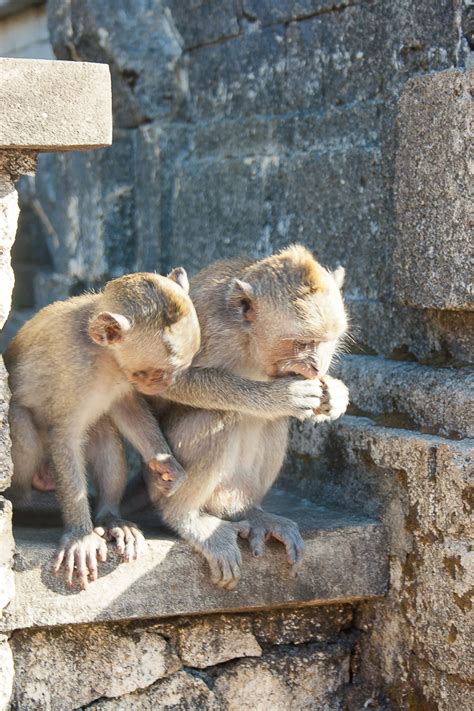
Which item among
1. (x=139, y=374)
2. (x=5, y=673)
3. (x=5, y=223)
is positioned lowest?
(x=5, y=673)

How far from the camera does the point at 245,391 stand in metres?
4.31

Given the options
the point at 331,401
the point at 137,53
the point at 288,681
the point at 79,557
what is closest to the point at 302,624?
the point at 288,681

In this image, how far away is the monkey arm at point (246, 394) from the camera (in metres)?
4.26

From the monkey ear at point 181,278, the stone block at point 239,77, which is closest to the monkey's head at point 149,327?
the monkey ear at point 181,278

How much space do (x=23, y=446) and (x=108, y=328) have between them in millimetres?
555

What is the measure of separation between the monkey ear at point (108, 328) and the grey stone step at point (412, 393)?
1.14 m

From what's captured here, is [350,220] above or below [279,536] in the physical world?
above

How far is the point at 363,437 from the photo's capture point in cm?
463

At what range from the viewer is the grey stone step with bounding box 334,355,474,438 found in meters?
4.26

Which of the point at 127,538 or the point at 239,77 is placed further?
the point at 239,77

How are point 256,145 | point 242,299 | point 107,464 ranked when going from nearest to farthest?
point 242,299 → point 107,464 → point 256,145

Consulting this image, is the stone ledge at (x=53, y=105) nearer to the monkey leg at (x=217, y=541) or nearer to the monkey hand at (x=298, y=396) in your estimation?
the monkey hand at (x=298, y=396)

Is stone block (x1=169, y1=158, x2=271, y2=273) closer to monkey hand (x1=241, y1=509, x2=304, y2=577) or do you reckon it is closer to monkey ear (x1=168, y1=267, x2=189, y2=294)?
monkey ear (x1=168, y1=267, x2=189, y2=294)

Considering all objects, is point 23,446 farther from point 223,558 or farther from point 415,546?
point 415,546
